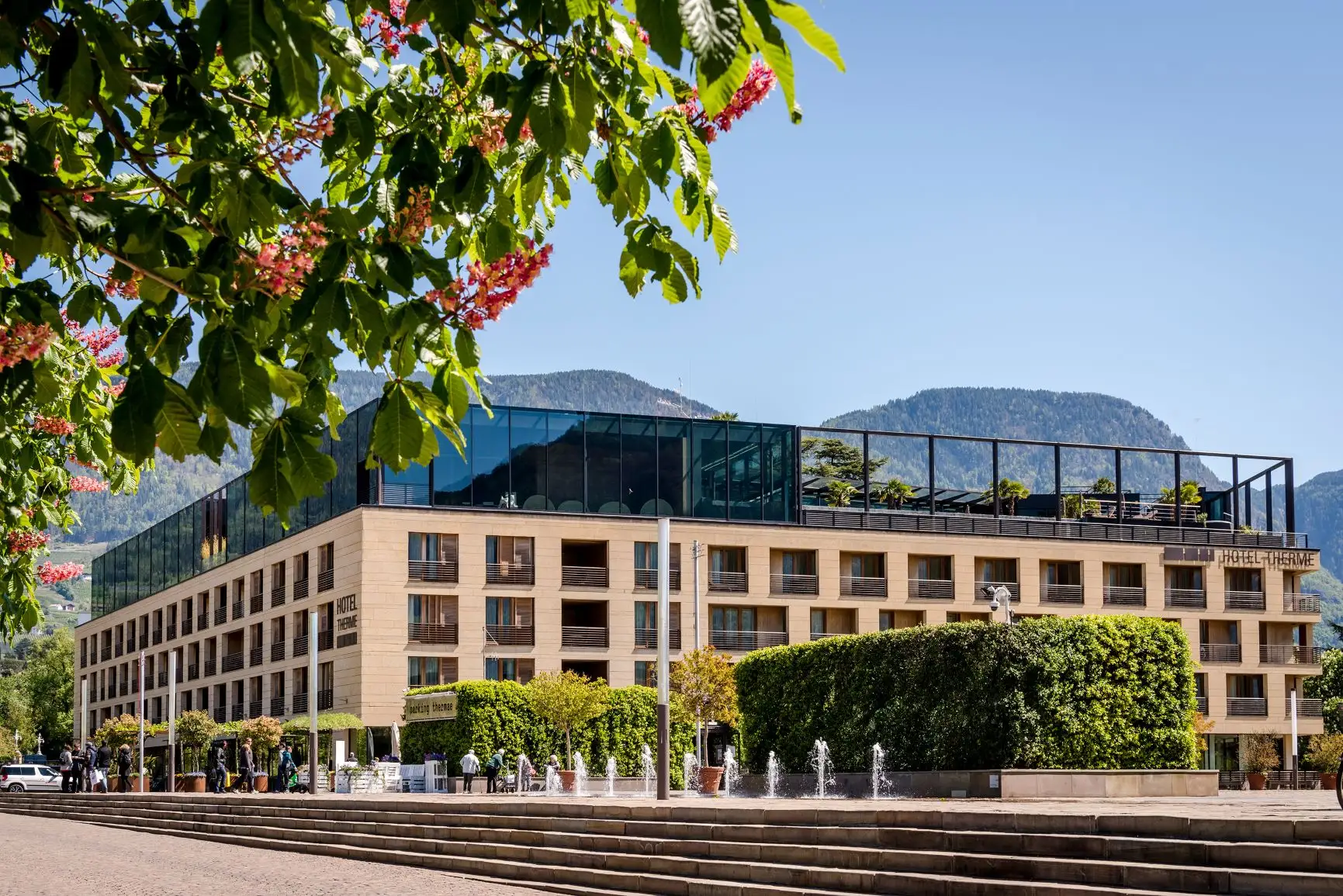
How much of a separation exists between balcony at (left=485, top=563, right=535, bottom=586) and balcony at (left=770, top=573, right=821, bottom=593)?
35.5ft

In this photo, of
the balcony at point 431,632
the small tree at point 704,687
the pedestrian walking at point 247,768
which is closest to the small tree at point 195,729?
the balcony at point 431,632

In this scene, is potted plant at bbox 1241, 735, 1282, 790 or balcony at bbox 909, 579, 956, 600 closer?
potted plant at bbox 1241, 735, 1282, 790

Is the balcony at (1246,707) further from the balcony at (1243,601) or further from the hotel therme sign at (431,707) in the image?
the hotel therme sign at (431,707)

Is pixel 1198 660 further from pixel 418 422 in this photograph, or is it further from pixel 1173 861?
pixel 418 422

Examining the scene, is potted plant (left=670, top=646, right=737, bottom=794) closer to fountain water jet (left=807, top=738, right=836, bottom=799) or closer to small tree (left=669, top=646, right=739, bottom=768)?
small tree (left=669, top=646, right=739, bottom=768)

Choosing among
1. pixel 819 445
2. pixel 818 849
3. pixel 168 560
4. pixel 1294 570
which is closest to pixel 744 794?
pixel 818 849

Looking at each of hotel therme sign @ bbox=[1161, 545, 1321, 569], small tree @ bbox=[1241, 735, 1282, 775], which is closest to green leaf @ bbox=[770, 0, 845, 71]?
small tree @ bbox=[1241, 735, 1282, 775]

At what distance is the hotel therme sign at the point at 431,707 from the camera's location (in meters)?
56.1

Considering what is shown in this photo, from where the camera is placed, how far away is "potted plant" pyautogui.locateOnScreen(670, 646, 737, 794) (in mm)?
53438

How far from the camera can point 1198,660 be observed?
2931 inches

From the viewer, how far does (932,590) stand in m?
72.3

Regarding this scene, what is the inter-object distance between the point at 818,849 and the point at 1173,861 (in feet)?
14.2

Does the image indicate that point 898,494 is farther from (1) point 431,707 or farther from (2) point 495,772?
(2) point 495,772

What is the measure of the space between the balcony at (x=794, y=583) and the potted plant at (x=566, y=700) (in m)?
16.2
